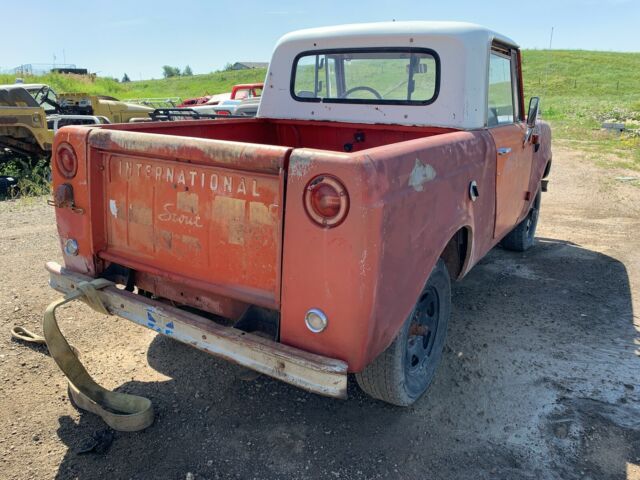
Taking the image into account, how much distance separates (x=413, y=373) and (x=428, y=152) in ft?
3.99

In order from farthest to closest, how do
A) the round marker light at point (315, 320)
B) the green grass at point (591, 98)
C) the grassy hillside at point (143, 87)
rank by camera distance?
1. the grassy hillside at point (143, 87)
2. the green grass at point (591, 98)
3. the round marker light at point (315, 320)

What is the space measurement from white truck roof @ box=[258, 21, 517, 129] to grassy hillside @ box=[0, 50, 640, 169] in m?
9.54

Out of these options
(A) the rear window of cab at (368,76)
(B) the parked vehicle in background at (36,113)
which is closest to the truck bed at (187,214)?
(A) the rear window of cab at (368,76)

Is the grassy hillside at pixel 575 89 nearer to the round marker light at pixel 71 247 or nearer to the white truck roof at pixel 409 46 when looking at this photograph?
the white truck roof at pixel 409 46

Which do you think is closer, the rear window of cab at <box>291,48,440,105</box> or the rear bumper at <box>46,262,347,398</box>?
the rear bumper at <box>46,262,347,398</box>

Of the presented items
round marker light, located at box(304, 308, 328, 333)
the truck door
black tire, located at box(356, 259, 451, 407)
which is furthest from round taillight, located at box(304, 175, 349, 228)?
the truck door

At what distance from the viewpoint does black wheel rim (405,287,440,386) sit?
9.21 ft

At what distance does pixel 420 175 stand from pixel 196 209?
1054 mm

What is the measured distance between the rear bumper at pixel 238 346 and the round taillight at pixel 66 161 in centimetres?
56

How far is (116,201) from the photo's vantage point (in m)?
2.79

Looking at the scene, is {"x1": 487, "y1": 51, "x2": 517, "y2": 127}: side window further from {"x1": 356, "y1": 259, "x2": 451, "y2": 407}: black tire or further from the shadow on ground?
the shadow on ground

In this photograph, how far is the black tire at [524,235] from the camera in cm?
543

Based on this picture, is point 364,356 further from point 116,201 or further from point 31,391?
point 31,391

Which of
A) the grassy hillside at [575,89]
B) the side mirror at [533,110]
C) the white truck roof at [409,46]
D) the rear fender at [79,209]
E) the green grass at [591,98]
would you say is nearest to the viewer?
the rear fender at [79,209]
